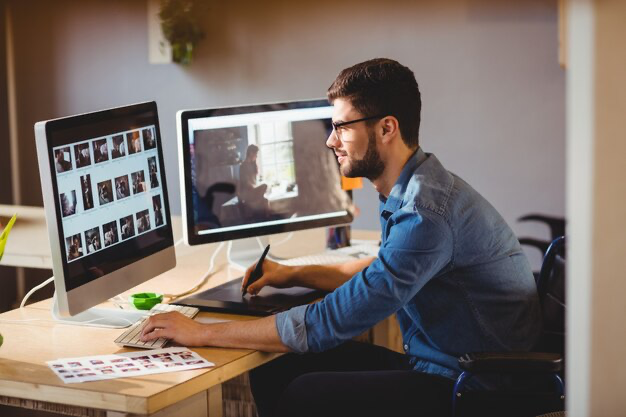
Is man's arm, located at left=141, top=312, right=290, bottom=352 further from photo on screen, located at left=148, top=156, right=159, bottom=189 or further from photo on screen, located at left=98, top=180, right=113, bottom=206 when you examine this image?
photo on screen, located at left=148, top=156, right=159, bottom=189

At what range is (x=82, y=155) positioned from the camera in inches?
76.1

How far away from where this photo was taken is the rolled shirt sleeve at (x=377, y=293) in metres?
1.81

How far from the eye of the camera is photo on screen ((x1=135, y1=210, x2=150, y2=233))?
2145 millimetres

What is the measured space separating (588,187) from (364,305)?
1.13 metres

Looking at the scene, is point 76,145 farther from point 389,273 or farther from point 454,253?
point 454,253

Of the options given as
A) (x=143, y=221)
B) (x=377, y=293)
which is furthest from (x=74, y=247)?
(x=377, y=293)

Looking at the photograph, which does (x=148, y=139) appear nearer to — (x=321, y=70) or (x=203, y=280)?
(x=203, y=280)

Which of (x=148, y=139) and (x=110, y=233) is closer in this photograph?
(x=110, y=233)

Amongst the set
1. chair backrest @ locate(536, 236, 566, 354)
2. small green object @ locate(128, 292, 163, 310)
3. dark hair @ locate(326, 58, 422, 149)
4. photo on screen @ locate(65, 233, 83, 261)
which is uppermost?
dark hair @ locate(326, 58, 422, 149)

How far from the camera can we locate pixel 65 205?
6.16ft

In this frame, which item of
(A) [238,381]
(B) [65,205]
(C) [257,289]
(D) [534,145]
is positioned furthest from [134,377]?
(D) [534,145]

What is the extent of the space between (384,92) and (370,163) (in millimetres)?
172

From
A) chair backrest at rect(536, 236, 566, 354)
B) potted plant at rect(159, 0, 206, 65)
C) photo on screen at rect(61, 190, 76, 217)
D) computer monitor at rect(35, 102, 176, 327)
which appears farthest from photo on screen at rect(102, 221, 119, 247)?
potted plant at rect(159, 0, 206, 65)

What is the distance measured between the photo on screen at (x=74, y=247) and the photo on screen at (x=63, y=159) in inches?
5.9
